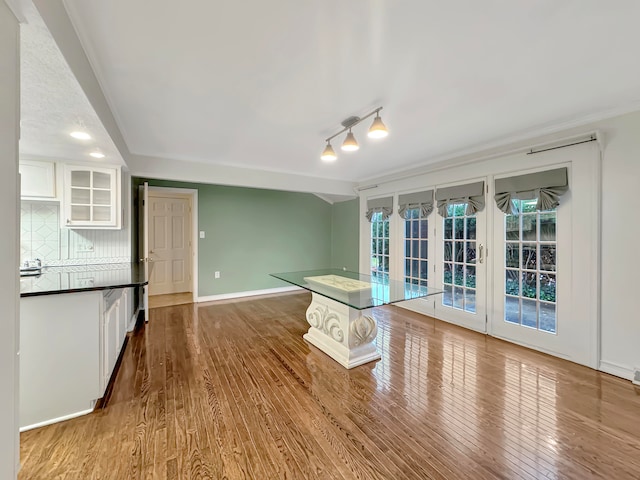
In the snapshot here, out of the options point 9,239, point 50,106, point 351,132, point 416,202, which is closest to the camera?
point 9,239

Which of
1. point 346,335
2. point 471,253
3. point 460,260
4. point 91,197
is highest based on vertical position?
point 91,197

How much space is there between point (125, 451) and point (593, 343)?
12.4 feet

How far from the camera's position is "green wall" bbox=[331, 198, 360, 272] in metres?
5.55

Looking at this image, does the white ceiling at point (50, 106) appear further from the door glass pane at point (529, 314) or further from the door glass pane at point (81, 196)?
the door glass pane at point (529, 314)

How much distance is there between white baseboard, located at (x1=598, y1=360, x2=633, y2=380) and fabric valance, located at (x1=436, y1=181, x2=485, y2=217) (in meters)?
1.85

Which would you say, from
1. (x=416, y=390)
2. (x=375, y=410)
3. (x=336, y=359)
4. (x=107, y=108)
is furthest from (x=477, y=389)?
(x=107, y=108)

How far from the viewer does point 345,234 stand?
232 inches

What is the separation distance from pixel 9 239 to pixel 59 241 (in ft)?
9.44

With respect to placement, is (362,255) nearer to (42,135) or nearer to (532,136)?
(532,136)

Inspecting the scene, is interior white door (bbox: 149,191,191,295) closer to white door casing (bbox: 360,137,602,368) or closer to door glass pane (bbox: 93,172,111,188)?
door glass pane (bbox: 93,172,111,188)

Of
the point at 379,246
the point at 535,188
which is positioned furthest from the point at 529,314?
the point at 379,246

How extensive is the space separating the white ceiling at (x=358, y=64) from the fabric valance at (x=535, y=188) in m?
0.48

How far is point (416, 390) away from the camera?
2143 millimetres

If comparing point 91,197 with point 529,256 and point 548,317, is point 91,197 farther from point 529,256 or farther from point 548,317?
point 548,317
